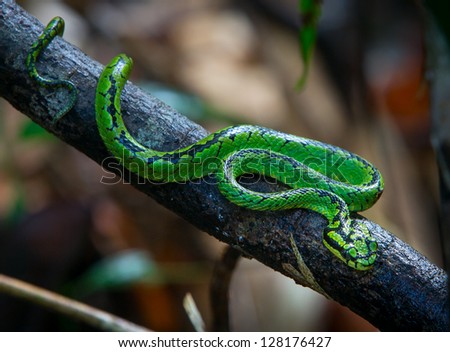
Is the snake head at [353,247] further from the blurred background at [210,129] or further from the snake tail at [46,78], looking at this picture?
the blurred background at [210,129]

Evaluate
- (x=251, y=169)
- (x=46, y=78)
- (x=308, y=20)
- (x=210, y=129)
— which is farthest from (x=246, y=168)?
(x=210, y=129)

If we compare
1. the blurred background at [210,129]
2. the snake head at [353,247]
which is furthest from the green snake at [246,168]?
the blurred background at [210,129]

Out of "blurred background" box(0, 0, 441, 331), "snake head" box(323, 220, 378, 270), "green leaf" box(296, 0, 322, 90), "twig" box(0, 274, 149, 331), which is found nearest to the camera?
"snake head" box(323, 220, 378, 270)

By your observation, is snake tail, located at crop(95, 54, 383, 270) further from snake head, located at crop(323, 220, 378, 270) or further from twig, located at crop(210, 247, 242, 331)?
twig, located at crop(210, 247, 242, 331)

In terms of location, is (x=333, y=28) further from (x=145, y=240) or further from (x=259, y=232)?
(x=259, y=232)

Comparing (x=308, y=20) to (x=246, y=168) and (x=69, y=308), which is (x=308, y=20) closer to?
(x=246, y=168)

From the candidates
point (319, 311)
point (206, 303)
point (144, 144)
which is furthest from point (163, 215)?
point (144, 144)

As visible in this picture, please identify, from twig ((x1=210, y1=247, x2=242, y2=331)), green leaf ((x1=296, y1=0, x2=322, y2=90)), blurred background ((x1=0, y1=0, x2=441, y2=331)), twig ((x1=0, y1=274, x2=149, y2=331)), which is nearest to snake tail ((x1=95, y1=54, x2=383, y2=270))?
twig ((x1=210, y1=247, x2=242, y2=331))
